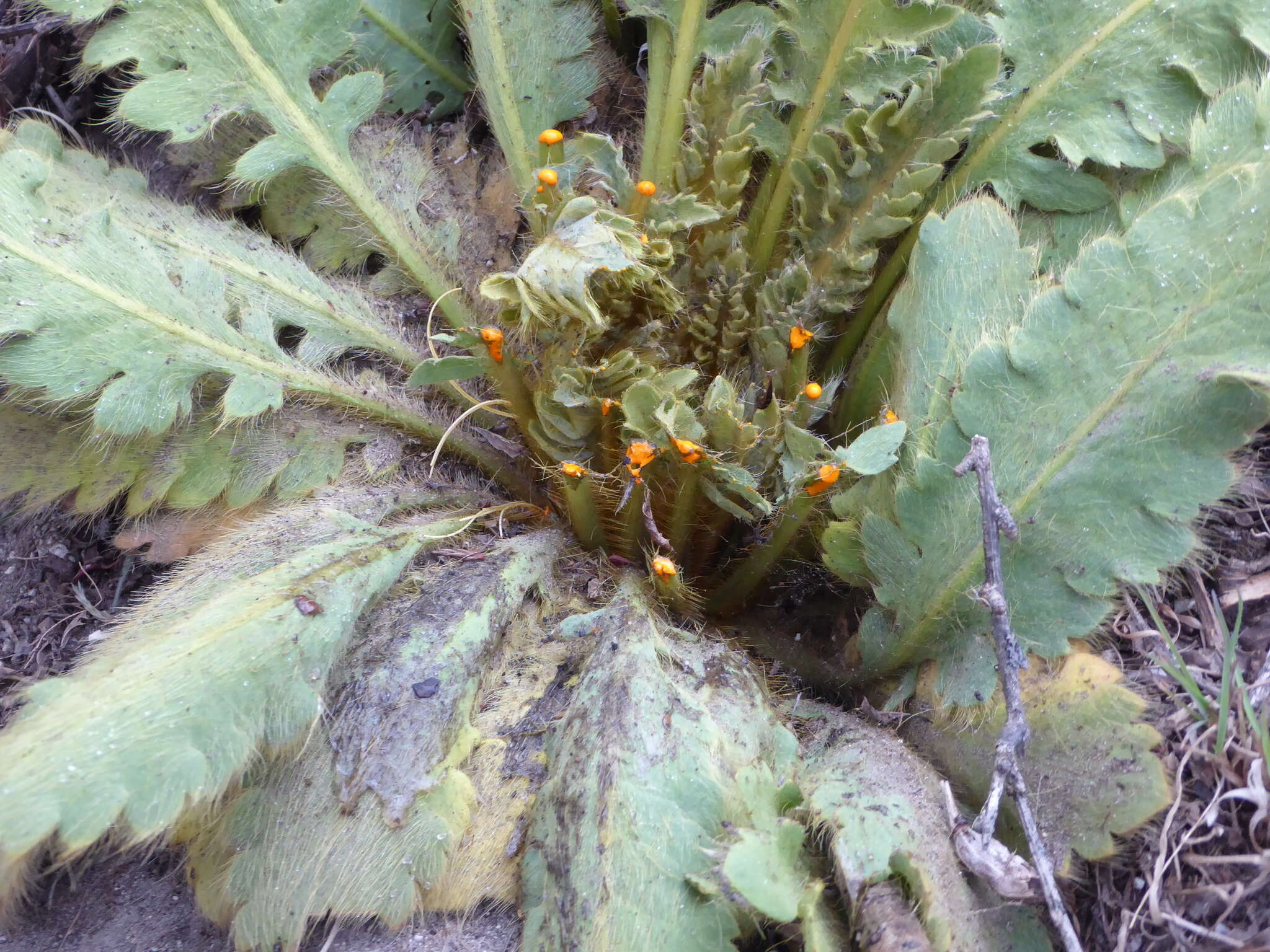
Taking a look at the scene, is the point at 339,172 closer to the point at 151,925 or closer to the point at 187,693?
the point at 187,693

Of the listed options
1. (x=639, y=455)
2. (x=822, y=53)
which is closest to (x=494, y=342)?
(x=639, y=455)

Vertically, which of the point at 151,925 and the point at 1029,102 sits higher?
the point at 1029,102

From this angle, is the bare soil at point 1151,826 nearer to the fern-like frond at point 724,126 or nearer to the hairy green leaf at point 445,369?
the hairy green leaf at point 445,369

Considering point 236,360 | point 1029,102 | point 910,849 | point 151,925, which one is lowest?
point 910,849

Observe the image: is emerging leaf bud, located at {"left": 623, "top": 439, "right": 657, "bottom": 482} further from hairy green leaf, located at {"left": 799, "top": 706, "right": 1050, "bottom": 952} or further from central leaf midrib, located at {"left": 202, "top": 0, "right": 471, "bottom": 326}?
central leaf midrib, located at {"left": 202, "top": 0, "right": 471, "bottom": 326}

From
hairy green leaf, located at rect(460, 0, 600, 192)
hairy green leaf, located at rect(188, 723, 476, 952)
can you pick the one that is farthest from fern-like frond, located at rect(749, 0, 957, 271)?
hairy green leaf, located at rect(188, 723, 476, 952)

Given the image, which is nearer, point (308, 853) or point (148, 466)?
point (308, 853)
